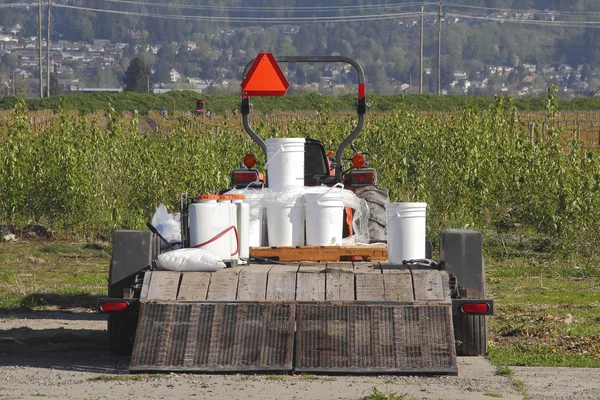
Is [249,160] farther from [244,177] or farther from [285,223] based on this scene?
[285,223]

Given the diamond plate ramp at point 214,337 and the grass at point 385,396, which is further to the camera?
the diamond plate ramp at point 214,337

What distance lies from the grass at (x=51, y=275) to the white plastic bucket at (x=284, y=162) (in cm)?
325

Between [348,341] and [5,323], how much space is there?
4.28m

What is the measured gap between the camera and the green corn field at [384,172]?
727 inches

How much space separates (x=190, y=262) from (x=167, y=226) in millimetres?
1546

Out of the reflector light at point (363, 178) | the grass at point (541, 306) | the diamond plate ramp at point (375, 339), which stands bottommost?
the grass at point (541, 306)

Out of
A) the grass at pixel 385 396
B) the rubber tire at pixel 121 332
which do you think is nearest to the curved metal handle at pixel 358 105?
the rubber tire at pixel 121 332

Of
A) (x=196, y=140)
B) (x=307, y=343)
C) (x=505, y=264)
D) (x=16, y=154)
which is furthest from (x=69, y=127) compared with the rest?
(x=307, y=343)

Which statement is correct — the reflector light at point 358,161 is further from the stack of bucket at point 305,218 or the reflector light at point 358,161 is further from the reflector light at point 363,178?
the stack of bucket at point 305,218

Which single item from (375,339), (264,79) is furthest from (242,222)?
(264,79)

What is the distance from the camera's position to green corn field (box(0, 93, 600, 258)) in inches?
727

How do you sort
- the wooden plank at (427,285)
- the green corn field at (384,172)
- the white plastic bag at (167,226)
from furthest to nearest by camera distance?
1. the green corn field at (384,172)
2. the white plastic bag at (167,226)
3. the wooden plank at (427,285)

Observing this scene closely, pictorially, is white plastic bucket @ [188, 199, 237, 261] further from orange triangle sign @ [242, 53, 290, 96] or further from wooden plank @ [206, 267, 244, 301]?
orange triangle sign @ [242, 53, 290, 96]

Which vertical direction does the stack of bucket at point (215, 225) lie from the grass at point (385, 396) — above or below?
above
